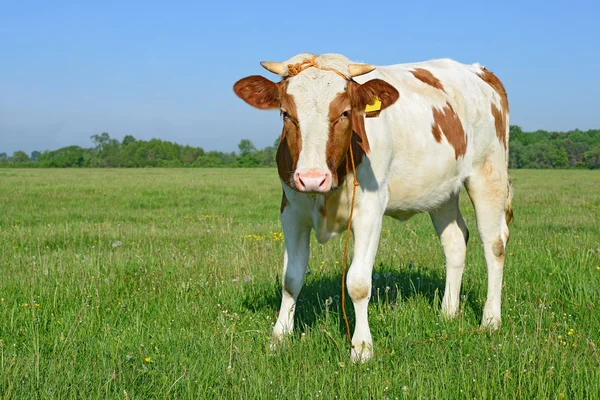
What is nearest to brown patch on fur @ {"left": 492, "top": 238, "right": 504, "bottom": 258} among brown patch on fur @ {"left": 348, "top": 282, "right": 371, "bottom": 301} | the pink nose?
brown patch on fur @ {"left": 348, "top": 282, "right": 371, "bottom": 301}

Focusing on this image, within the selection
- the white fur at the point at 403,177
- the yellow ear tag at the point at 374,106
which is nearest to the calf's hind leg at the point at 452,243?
the white fur at the point at 403,177

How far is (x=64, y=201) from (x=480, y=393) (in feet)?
60.3

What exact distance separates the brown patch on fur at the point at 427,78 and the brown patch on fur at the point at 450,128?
0.83ft

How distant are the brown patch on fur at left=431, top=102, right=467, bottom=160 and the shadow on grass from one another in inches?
57.8

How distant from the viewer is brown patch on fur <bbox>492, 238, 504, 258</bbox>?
634 cm

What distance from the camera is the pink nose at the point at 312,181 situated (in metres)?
3.90

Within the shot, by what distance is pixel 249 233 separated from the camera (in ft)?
38.0

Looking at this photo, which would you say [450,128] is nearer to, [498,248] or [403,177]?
[403,177]

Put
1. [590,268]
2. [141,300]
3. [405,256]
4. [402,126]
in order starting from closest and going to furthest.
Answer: [402,126] < [141,300] < [590,268] < [405,256]

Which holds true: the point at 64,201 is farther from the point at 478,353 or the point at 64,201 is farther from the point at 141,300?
the point at 478,353

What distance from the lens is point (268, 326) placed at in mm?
5418

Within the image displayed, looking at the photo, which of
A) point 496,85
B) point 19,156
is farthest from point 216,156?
point 496,85

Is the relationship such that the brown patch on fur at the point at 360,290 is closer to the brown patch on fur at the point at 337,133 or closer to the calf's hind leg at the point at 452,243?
the brown patch on fur at the point at 337,133

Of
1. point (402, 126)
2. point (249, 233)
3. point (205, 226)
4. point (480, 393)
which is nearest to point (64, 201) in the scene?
point (205, 226)
